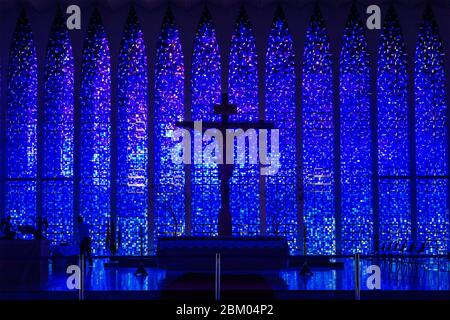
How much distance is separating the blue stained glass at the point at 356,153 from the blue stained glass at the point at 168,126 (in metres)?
4.18

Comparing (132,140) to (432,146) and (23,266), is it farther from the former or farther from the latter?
(23,266)

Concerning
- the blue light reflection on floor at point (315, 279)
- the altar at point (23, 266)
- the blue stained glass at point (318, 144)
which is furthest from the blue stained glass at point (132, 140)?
the altar at point (23, 266)

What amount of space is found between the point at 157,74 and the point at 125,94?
987 mm

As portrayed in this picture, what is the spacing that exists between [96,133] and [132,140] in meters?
0.95

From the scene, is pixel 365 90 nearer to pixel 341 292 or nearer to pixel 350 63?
pixel 350 63

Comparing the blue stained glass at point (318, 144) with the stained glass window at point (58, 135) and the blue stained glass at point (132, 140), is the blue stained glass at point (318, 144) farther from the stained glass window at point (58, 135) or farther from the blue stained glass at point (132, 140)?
the stained glass window at point (58, 135)

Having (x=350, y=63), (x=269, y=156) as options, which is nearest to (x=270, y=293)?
(x=269, y=156)

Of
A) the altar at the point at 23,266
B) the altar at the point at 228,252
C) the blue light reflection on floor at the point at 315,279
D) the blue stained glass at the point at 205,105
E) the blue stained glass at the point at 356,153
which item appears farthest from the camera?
the blue stained glass at the point at 205,105

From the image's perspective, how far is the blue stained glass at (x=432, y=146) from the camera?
1895 centimetres

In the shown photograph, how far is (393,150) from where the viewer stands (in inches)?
756

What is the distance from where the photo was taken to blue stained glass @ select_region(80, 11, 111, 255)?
19156mm

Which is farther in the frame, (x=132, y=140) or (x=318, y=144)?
(x=132, y=140)

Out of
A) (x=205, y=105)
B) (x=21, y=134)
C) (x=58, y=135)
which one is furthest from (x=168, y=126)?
(x=21, y=134)

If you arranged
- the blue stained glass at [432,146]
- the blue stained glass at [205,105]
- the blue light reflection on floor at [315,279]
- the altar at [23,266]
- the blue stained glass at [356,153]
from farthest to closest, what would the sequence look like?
the blue stained glass at [205,105], the blue stained glass at [356,153], the blue stained glass at [432,146], the altar at [23,266], the blue light reflection on floor at [315,279]
